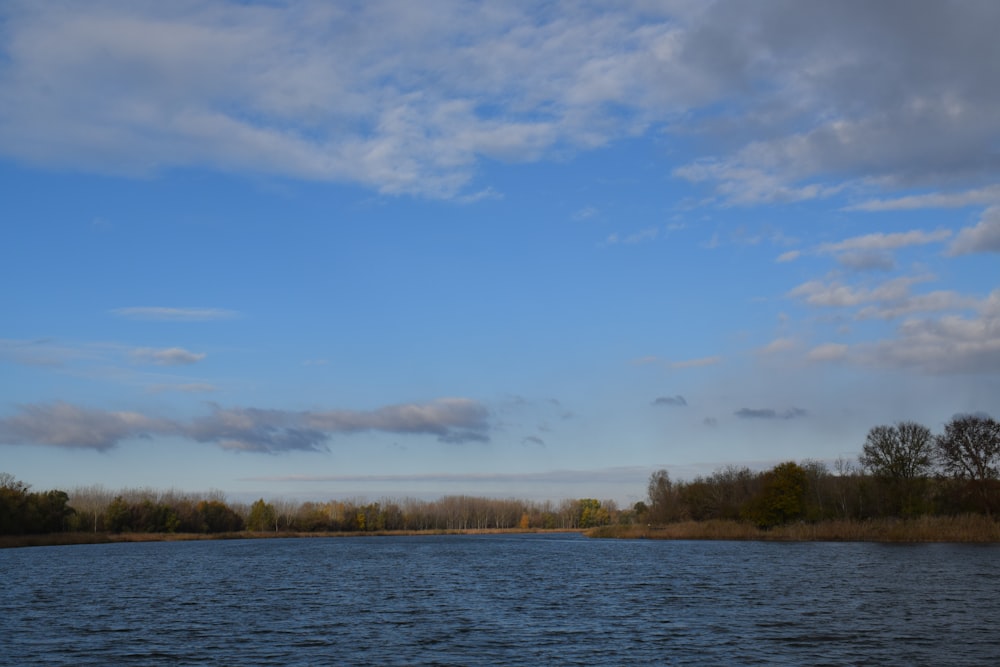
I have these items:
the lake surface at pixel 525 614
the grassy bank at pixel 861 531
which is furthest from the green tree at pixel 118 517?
the grassy bank at pixel 861 531

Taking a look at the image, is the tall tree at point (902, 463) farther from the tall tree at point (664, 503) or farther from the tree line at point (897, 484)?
the tall tree at point (664, 503)

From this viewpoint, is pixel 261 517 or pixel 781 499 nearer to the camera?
pixel 781 499

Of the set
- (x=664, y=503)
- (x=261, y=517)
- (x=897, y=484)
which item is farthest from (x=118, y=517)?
(x=897, y=484)

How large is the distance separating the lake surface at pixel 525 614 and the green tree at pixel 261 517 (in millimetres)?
108592

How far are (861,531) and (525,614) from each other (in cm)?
6180

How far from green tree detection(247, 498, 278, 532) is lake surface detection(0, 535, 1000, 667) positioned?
10859cm

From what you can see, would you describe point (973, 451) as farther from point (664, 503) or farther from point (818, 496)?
point (664, 503)

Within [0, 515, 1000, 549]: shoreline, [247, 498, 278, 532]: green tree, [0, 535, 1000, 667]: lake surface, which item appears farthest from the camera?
[247, 498, 278, 532]: green tree

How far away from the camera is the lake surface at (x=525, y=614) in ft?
84.5

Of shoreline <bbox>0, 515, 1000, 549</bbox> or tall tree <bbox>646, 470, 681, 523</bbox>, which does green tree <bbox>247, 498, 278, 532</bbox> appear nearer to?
shoreline <bbox>0, 515, 1000, 549</bbox>

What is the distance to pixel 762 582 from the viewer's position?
46.5 m

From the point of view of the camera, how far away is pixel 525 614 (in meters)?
35.3

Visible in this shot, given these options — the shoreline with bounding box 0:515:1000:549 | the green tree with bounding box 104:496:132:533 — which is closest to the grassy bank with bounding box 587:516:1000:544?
the shoreline with bounding box 0:515:1000:549

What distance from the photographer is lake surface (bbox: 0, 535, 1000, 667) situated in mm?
25750
